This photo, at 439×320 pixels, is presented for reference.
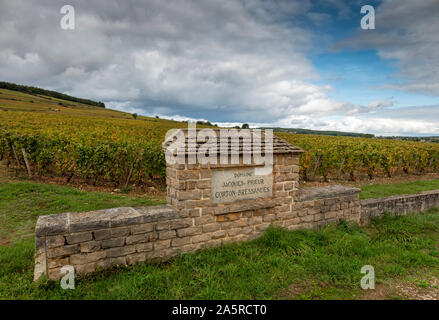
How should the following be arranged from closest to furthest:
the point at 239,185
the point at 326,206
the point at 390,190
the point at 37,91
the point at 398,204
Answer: the point at 239,185 < the point at 326,206 < the point at 398,204 < the point at 390,190 < the point at 37,91

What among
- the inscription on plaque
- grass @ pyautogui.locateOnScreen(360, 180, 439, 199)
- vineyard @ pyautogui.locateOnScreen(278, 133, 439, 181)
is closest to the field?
the inscription on plaque

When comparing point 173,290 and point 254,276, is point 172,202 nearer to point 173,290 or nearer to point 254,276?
point 173,290

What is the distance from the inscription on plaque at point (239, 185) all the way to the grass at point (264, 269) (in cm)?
85

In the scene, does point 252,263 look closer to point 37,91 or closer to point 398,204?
point 398,204

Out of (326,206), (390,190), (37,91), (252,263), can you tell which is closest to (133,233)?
(252,263)

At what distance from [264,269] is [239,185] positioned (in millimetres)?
1583

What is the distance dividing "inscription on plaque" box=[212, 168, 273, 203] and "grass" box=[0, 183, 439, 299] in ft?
2.80

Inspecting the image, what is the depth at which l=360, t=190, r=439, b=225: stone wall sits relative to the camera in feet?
23.7

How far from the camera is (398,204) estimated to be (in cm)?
786

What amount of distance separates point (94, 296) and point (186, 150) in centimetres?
250

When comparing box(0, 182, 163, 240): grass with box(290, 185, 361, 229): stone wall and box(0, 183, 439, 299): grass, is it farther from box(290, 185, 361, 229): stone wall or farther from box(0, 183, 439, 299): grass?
box(290, 185, 361, 229): stone wall

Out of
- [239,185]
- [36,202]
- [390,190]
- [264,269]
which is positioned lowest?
[264,269]

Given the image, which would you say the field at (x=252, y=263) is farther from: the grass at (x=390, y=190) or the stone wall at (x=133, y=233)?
the grass at (x=390, y=190)
